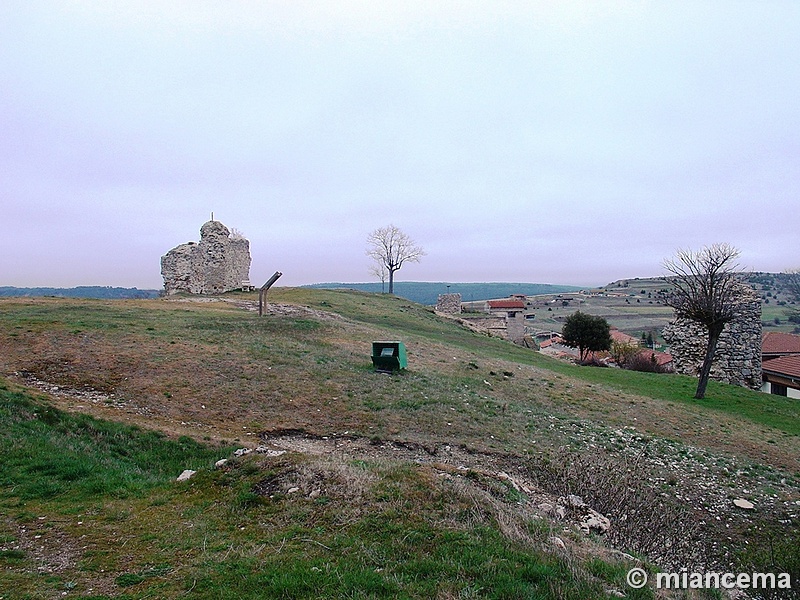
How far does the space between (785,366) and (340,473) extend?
33.1 m

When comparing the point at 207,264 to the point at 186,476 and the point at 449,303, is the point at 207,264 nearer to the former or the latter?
the point at 449,303

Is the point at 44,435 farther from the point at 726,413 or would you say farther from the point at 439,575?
the point at 726,413

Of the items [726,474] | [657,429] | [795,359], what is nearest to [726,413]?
[657,429]

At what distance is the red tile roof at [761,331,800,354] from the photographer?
35812 millimetres

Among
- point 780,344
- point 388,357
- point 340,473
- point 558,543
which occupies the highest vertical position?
point 388,357

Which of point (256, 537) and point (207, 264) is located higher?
point (207, 264)

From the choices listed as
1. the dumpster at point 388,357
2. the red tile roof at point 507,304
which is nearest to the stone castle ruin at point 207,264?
the dumpster at point 388,357

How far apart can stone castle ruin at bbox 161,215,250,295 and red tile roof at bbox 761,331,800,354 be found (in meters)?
42.3

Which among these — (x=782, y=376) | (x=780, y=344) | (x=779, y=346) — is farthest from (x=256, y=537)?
(x=780, y=344)

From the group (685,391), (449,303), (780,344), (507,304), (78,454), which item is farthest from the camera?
(507,304)

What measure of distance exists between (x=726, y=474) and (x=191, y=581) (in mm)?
Result: 10759

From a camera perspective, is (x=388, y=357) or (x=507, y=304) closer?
(x=388, y=357)


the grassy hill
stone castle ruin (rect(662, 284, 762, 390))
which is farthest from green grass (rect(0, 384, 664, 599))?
stone castle ruin (rect(662, 284, 762, 390))

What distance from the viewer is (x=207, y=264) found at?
125ft
